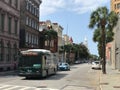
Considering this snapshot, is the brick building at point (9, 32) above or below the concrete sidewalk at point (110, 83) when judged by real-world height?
above

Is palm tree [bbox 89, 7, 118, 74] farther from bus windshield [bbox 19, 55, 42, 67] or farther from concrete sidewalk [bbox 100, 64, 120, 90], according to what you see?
bus windshield [bbox 19, 55, 42, 67]

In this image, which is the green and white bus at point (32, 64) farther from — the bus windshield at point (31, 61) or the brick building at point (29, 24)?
the brick building at point (29, 24)

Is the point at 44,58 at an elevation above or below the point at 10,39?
below

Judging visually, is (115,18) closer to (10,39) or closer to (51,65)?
(51,65)

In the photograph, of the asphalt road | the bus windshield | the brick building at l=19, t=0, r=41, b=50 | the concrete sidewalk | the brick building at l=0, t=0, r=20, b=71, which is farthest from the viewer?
the brick building at l=19, t=0, r=41, b=50

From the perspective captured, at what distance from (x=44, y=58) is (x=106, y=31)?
1996 cm

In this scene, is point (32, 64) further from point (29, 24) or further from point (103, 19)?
point (29, 24)

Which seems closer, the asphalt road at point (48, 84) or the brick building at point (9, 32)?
the asphalt road at point (48, 84)

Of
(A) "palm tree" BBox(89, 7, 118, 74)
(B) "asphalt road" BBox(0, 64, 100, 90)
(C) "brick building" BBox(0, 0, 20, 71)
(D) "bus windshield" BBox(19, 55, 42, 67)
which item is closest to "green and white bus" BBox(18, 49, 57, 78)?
(D) "bus windshield" BBox(19, 55, 42, 67)

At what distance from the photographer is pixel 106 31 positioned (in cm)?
5412

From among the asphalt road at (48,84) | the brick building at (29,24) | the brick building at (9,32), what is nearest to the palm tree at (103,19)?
the brick building at (9,32)

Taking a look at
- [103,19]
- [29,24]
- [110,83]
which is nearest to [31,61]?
[110,83]

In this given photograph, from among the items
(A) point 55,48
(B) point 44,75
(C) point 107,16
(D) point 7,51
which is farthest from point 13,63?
(A) point 55,48

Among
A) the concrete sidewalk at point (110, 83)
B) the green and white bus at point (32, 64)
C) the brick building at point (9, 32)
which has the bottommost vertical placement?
the concrete sidewalk at point (110, 83)
